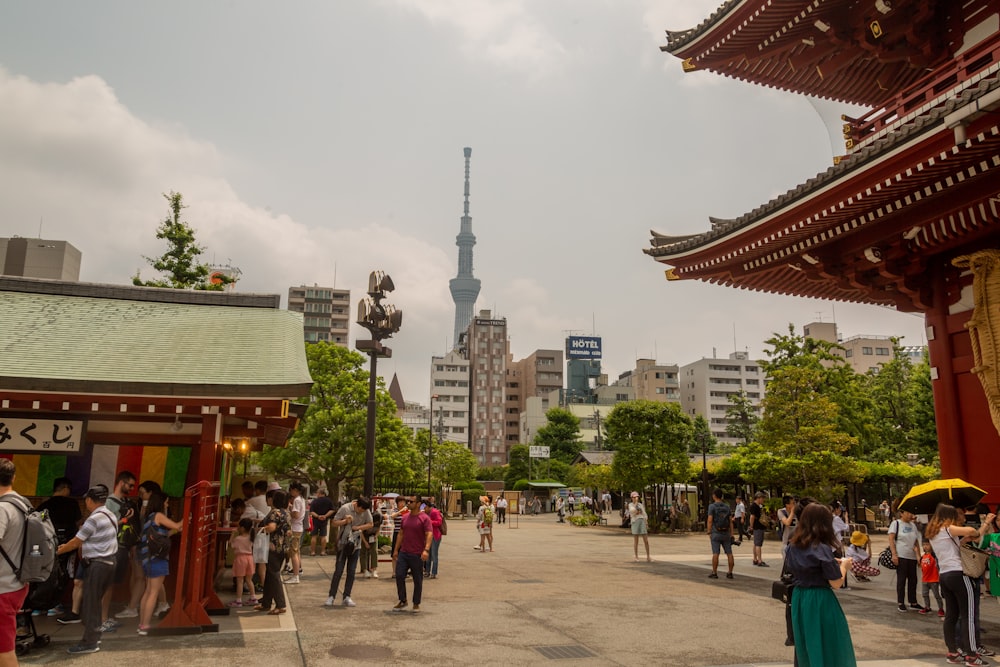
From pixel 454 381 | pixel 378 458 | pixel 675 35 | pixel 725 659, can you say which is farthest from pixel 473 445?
pixel 725 659

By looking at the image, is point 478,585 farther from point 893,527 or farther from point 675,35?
point 675,35

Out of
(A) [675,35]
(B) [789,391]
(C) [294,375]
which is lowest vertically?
(C) [294,375]

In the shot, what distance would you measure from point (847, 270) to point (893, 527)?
199 inches

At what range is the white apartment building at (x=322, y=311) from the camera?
111 metres

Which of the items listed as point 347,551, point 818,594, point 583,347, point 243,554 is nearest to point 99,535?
point 243,554

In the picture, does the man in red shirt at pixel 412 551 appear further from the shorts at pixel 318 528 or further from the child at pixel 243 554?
the shorts at pixel 318 528

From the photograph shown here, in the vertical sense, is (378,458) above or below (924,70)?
below

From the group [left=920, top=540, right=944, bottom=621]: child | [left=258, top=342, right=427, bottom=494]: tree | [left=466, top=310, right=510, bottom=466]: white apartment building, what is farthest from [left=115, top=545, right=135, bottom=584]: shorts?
[left=466, top=310, right=510, bottom=466]: white apartment building

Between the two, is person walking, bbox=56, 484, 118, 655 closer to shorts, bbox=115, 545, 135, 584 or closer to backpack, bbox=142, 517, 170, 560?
backpack, bbox=142, 517, 170, 560

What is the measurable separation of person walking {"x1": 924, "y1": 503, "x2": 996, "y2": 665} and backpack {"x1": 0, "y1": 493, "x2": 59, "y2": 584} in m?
9.31

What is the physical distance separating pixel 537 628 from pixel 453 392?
9851cm

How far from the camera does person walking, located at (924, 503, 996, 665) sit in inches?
303

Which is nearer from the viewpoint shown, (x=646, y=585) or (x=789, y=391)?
(x=646, y=585)

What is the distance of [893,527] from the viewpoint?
450 inches
